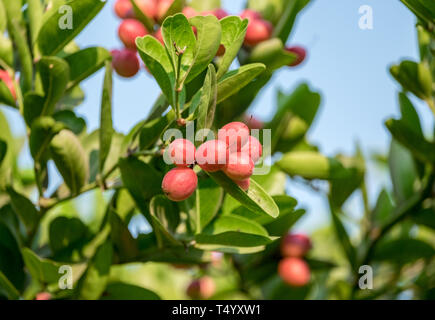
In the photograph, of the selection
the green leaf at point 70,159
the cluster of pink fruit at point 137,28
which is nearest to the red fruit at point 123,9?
the cluster of pink fruit at point 137,28

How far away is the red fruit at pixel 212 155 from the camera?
2.66 ft

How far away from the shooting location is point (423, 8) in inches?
42.7

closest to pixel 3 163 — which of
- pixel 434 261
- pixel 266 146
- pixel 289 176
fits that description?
pixel 266 146

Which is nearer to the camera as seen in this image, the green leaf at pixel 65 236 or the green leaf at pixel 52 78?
the green leaf at pixel 52 78

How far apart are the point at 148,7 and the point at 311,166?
0.52 m

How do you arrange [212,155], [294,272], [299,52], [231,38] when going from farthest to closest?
[294,272]
[299,52]
[231,38]
[212,155]

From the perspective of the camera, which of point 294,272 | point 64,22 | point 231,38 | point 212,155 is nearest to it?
point 212,155

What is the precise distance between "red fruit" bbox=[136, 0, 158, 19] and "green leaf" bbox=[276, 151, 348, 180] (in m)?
0.44

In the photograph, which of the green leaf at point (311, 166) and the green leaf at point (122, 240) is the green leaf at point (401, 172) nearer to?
the green leaf at point (311, 166)

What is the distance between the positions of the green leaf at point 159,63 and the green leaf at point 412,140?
57cm

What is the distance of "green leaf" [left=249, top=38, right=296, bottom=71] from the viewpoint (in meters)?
1.20

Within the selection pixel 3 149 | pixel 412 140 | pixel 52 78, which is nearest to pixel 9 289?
pixel 3 149

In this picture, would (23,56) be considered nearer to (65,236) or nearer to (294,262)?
(65,236)
